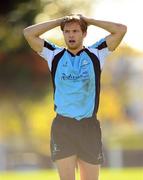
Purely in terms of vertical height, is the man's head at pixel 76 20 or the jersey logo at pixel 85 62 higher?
the man's head at pixel 76 20

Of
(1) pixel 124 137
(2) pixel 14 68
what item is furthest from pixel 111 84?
(2) pixel 14 68

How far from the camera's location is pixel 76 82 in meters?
8.37

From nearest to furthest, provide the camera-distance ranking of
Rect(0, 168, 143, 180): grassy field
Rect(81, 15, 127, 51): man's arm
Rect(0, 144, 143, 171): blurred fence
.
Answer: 1. Rect(81, 15, 127, 51): man's arm
2. Rect(0, 168, 143, 180): grassy field
3. Rect(0, 144, 143, 171): blurred fence

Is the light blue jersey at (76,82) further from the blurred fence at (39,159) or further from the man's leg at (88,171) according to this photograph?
the blurred fence at (39,159)

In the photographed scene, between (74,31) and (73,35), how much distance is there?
0.13 ft

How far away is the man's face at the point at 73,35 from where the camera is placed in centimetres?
841

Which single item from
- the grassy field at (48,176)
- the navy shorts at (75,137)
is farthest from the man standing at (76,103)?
the grassy field at (48,176)

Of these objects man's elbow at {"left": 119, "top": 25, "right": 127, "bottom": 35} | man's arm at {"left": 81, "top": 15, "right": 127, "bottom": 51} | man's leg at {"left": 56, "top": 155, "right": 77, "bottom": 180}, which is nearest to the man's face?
man's arm at {"left": 81, "top": 15, "right": 127, "bottom": 51}

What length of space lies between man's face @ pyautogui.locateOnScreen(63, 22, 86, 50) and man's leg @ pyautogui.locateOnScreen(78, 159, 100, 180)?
1.04 metres

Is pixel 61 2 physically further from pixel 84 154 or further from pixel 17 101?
Answer: pixel 84 154

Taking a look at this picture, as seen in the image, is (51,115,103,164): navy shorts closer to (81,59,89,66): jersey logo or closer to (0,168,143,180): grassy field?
(81,59,89,66): jersey logo

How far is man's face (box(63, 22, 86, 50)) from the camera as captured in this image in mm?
8414

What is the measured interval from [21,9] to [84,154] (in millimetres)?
19722

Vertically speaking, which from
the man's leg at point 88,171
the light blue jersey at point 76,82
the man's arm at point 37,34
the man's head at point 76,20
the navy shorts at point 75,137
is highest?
the man's head at point 76,20
